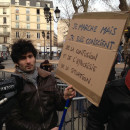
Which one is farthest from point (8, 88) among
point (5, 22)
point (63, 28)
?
point (5, 22)

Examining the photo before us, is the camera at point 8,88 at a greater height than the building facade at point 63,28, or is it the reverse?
the building facade at point 63,28

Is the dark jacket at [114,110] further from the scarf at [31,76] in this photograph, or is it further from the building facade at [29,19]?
the building facade at [29,19]

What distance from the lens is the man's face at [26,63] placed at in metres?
1.72

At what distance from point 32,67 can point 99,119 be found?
83 centimetres

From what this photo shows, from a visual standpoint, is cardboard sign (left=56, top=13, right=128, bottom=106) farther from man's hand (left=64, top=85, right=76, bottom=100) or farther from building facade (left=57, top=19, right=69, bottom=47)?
building facade (left=57, top=19, right=69, bottom=47)

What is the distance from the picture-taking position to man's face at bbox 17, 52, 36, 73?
1.72 meters

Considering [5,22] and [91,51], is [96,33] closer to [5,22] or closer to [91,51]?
[91,51]

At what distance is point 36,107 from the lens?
5.37ft

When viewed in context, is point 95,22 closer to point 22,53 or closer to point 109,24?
point 109,24

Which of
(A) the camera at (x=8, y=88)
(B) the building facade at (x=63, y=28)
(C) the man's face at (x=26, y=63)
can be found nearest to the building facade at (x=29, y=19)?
(B) the building facade at (x=63, y=28)

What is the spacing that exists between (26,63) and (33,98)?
368mm

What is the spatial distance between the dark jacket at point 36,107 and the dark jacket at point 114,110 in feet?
1.49

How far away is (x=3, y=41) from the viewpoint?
56.9 meters

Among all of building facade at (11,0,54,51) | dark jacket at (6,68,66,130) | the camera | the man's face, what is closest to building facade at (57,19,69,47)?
building facade at (11,0,54,51)
